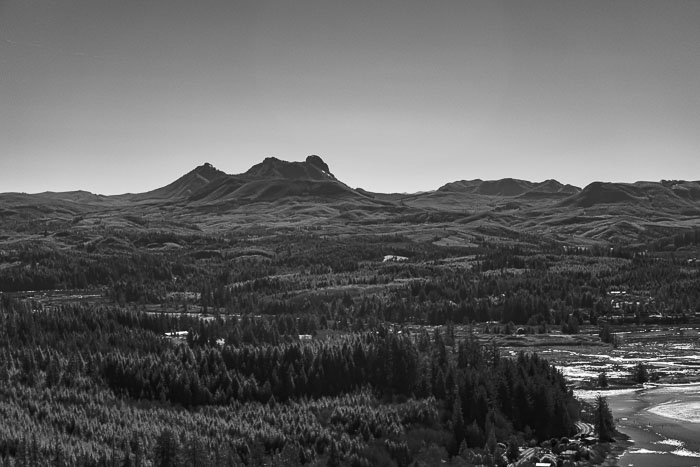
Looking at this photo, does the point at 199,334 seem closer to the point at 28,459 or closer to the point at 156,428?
the point at 156,428

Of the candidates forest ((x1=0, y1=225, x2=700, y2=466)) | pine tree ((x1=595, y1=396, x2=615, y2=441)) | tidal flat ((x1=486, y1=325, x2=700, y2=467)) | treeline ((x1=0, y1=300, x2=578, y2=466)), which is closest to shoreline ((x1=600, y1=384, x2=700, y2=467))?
tidal flat ((x1=486, y1=325, x2=700, y2=467))

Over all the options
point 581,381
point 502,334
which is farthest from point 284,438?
point 502,334

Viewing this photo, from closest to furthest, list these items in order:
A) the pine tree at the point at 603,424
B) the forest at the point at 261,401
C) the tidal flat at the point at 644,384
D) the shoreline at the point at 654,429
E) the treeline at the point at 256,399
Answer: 1. the forest at the point at 261,401
2. the treeline at the point at 256,399
3. the shoreline at the point at 654,429
4. the tidal flat at the point at 644,384
5. the pine tree at the point at 603,424

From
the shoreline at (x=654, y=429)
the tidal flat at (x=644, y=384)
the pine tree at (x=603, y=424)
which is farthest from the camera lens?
the pine tree at (x=603, y=424)

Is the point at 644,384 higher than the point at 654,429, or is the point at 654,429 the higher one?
the point at 644,384

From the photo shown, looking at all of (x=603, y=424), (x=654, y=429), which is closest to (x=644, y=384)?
(x=654, y=429)

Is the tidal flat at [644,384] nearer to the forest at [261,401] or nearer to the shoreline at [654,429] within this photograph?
the shoreline at [654,429]

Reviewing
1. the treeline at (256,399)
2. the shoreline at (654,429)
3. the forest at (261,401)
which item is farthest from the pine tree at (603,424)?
→ the treeline at (256,399)

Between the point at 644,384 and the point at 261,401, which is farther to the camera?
→ the point at 644,384

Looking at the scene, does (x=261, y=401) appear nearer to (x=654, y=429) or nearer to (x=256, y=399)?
(x=256, y=399)

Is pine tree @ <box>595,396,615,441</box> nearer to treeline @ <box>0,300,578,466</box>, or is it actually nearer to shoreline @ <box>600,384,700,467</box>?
shoreline @ <box>600,384,700,467</box>

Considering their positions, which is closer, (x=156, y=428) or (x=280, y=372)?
(x=156, y=428)
